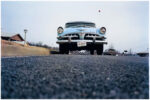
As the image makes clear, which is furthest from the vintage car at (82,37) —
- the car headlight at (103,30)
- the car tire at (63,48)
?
the car tire at (63,48)

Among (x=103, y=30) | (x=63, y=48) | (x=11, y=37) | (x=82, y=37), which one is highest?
(x=11, y=37)

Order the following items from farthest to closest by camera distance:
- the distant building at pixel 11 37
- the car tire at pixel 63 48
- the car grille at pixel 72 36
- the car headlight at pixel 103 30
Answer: the distant building at pixel 11 37 → the car tire at pixel 63 48 → the car headlight at pixel 103 30 → the car grille at pixel 72 36

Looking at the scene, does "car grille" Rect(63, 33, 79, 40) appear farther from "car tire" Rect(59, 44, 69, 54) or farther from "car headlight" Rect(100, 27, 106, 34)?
"car headlight" Rect(100, 27, 106, 34)

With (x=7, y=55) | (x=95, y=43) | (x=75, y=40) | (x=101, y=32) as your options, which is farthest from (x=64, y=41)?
(x=7, y=55)

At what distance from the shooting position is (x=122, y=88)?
38.9 inches

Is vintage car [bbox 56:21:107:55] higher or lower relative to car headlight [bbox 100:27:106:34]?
lower

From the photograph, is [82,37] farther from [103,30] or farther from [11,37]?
[11,37]

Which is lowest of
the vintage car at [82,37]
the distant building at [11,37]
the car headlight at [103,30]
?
the vintage car at [82,37]

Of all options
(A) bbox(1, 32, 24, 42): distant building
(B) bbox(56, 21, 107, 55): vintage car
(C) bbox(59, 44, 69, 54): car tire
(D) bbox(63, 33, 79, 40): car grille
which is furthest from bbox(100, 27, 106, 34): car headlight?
(A) bbox(1, 32, 24, 42): distant building

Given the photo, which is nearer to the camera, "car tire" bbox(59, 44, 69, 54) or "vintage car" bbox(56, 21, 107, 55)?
"vintage car" bbox(56, 21, 107, 55)

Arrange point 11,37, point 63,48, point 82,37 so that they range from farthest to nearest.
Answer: point 11,37 < point 63,48 < point 82,37

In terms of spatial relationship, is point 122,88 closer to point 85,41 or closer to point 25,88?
point 25,88

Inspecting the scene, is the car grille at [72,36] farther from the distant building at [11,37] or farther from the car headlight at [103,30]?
the distant building at [11,37]

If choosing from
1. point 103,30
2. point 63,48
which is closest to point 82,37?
point 103,30
